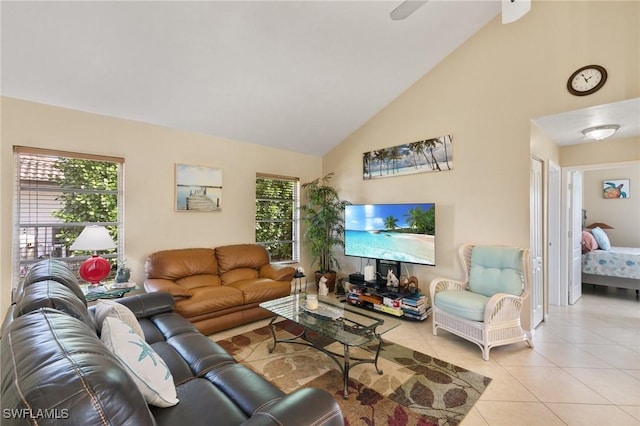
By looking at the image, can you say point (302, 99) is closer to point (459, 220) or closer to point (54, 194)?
point (459, 220)

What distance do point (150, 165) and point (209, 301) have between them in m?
1.88

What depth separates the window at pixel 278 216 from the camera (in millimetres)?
4734

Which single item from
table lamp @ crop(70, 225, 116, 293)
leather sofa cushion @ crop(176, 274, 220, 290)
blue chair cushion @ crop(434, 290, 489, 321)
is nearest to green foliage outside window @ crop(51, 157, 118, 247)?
table lamp @ crop(70, 225, 116, 293)

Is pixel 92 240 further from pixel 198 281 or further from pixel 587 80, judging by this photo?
pixel 587 80

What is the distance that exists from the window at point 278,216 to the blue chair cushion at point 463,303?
271 cm

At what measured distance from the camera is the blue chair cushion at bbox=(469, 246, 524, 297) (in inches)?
114

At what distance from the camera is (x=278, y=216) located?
4.96 metres

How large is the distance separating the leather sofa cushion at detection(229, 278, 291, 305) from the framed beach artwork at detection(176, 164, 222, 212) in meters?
1.21

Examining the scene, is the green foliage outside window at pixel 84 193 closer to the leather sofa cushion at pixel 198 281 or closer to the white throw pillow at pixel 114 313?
the leather sofa cushion at pixel 198 281

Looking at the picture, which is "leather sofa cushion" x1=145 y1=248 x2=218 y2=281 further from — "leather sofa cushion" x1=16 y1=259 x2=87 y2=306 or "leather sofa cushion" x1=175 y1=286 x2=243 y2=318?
"leather sofa cushion" x1=16 y1=259 x2=87 y2=306

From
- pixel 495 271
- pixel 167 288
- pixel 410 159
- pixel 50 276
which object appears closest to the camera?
pixel 50 276

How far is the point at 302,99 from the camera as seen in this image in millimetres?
3846

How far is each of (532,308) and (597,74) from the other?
2.43m

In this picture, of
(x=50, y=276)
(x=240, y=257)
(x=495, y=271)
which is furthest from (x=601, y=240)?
(x=50, y=276)
